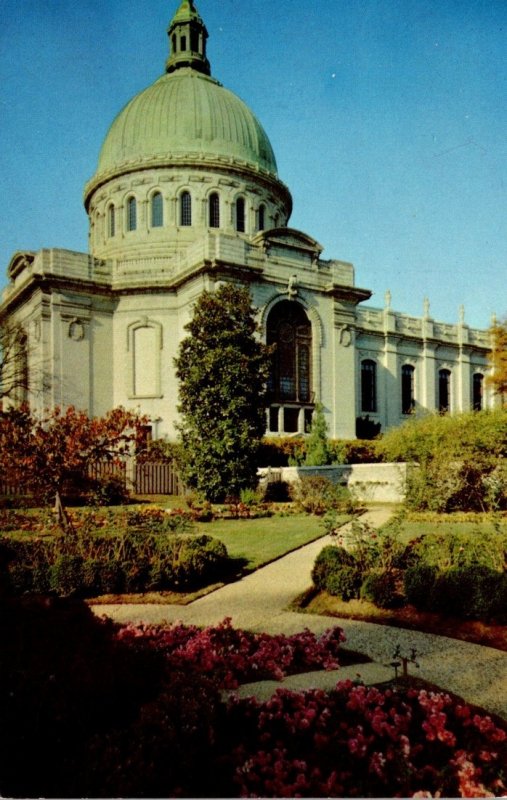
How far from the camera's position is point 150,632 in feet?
23.9

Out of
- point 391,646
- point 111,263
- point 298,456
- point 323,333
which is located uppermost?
point 111,263

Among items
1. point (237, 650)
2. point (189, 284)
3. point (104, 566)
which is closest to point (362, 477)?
point (104, 566)

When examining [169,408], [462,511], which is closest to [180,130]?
[169,408]

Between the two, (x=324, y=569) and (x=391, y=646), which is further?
(x=324, y=569)

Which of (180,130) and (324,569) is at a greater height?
(180,130)

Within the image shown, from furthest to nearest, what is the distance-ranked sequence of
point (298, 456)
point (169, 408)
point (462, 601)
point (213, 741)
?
point (169, 408) < point (298, 456) < point (462, 601) < point (213, 741)

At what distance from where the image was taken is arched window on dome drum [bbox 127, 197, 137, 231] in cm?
4331

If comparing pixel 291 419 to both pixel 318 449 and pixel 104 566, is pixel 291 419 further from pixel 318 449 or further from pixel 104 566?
pixel 104 566

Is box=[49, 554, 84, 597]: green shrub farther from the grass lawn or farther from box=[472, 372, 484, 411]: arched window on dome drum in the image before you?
box=[472, 372, 484, 411]: arched window on dome drum

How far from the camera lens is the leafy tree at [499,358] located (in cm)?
4542

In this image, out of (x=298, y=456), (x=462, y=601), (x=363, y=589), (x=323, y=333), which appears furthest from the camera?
(x=323, y=333)

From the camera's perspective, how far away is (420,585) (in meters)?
8.45

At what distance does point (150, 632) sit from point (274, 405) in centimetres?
2947

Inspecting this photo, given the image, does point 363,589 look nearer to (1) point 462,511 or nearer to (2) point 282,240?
(1) point 462,511
